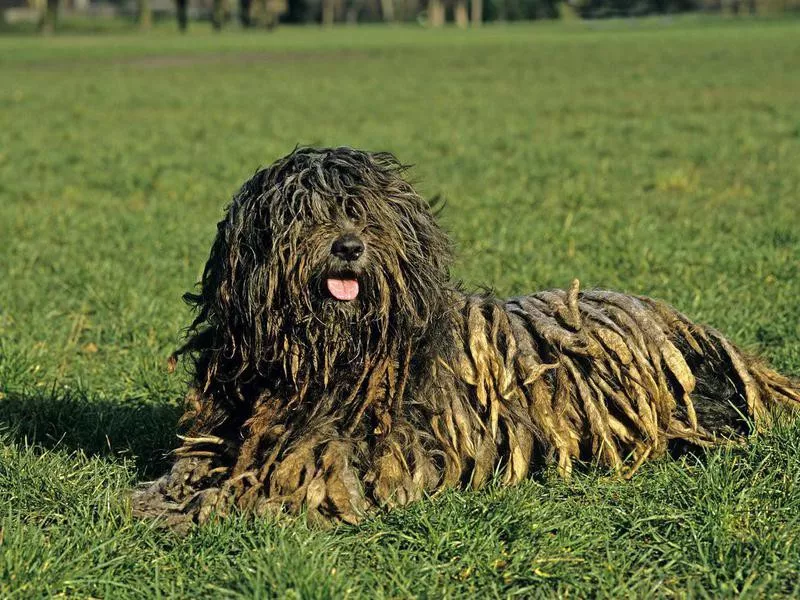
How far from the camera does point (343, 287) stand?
431 cm

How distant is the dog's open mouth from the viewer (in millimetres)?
4297

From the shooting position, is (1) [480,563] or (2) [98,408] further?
(2) [98,408]

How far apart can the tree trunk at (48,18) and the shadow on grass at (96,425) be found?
73.9 metres

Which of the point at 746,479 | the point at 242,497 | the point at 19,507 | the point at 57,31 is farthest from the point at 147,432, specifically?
the point at 57,31

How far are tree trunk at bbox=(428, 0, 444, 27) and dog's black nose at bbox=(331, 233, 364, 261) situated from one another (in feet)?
351

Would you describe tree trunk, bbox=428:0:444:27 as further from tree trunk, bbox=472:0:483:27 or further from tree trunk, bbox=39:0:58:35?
tree trunk, bbox=39:0:58:35

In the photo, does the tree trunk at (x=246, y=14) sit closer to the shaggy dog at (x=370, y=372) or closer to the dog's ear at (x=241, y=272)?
the shaggy dog at (x=370, y=372)

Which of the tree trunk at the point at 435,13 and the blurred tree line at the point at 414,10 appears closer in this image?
the blurred tree line at the point at 414,10

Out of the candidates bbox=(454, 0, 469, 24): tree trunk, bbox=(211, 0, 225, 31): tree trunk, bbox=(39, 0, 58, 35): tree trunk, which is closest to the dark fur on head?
bbox=(39, 0, 58, 35): tree trunk

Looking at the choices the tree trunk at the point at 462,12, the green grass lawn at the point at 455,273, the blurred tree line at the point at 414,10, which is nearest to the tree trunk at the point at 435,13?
the blurred tree line at the point at 414,10

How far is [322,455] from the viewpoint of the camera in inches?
173

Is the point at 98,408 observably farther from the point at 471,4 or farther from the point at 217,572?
the point at 471,4

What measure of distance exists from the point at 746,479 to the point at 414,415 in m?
1.39

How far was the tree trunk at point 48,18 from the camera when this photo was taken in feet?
249
